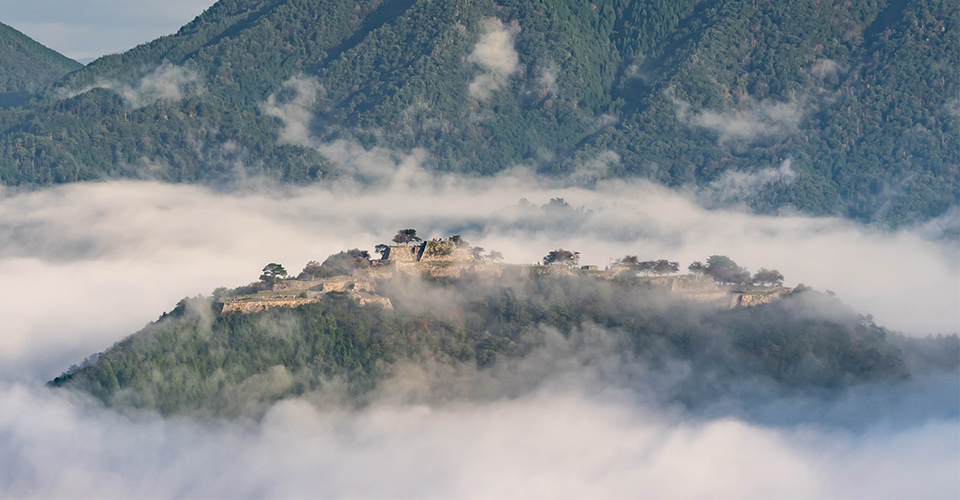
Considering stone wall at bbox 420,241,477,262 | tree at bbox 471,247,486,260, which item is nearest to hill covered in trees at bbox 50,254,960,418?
stone wall at bbox 420,241,477,262

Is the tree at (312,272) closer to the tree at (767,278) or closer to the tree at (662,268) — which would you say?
the tree at (662,268)

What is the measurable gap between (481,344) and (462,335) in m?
1.65

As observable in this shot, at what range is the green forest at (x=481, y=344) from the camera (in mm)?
126625

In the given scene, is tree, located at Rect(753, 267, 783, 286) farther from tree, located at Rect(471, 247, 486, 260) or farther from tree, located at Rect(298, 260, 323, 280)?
tree, located at Rect(298, 260, 323, 280)

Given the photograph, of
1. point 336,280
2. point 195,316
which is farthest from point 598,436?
point 195,316

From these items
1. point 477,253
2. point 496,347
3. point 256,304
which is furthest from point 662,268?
point 256,304

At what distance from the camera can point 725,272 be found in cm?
14312

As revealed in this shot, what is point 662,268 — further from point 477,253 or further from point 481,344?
point 481,344

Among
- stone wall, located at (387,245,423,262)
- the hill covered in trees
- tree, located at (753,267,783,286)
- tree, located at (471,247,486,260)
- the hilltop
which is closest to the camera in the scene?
the hill covered in trees

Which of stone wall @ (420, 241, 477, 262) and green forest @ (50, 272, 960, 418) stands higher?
stone wall @ (420, 241, 477, 262)

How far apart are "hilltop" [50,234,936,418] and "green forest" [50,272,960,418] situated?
11 cm

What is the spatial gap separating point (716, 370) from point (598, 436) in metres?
10.8

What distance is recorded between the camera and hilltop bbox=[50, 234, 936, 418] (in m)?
127

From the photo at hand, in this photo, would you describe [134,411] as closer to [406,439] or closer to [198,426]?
[198,426]
